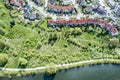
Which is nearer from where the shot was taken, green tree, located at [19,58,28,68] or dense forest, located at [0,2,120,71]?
green tree, located at [19,58,28,68]

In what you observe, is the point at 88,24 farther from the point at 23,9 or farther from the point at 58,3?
the point at 23,9

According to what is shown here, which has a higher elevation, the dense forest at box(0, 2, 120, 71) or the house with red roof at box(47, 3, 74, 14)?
the house with red roof at box(47, 3, 74, 14)

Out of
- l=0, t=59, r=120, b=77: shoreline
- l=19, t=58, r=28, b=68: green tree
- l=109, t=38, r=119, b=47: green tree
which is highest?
l=109, t=38, r=119, b=47: green tree

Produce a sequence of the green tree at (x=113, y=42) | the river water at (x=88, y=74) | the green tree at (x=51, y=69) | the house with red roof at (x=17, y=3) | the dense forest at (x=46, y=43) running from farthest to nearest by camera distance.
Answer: the house with red roof at (x=17, y=3) → the green tree at (x=113, y=42) → the dense forest at (x=46, y=43) → the river water at (x=88, y=74) → the green tree at (x=51, y=69)

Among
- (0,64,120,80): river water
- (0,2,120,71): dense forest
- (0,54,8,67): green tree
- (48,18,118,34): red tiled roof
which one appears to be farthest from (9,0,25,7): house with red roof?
(0,64,120,80): river water

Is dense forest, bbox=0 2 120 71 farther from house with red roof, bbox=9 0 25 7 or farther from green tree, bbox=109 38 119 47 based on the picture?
house with red roof, bbox=9 0 25 7

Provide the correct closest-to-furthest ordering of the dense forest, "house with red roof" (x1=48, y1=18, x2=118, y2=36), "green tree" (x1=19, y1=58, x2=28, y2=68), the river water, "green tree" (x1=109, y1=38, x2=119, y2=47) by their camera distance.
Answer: the river water → "green tree" (x1=19, y1=58, x2=28, y2=68) → the dense forest → "green tree" (x1=109, y1=38, x2=119, y2=47) → "house with red roof" (x1=48, y1=18, x2=118, y2=36)

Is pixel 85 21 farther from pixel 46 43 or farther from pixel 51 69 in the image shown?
pixel 51 69

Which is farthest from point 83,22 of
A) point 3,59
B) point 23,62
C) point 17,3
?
point 3,59

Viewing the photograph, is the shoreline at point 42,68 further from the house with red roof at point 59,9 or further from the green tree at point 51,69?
the house with red roof at point 59,9

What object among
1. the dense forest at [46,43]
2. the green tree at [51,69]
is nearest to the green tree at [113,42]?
the dense forest at [46,43]
